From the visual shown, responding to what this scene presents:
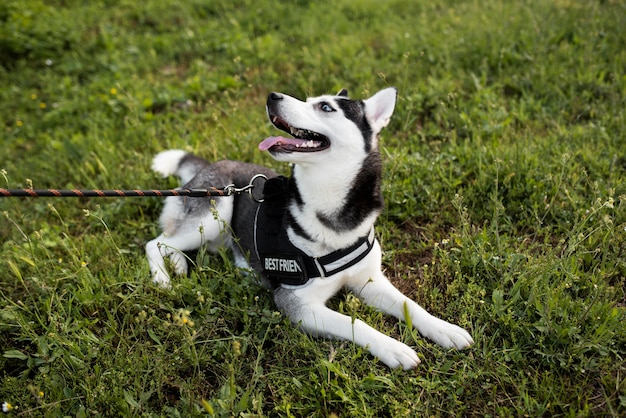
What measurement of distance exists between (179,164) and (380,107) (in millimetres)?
1865

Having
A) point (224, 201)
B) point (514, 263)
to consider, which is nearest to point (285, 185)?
point (224, 201)

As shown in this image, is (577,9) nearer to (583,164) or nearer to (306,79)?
(583,164)

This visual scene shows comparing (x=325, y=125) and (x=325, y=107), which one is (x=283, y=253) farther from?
(x=325, y=107)

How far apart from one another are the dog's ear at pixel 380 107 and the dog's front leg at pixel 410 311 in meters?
0.92

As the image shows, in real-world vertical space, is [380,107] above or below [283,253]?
above

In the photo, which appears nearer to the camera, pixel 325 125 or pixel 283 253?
pixel 325 125

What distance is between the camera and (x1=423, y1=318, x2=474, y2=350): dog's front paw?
262 centimetres

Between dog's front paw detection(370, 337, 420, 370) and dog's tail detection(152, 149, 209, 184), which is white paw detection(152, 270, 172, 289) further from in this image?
dog's front paw detection(370, 337, 420, 370)

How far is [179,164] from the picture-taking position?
13.1ft

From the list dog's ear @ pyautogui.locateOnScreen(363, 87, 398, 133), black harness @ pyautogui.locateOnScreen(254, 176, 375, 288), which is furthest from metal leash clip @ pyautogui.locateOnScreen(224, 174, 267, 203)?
dog's ear @ pyautogui.locateOnScreen(363, 87, 398, 133)

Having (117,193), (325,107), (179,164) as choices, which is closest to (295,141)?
(325,107)

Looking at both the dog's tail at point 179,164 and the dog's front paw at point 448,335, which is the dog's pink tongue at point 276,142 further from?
the dog's tail at point 179,164

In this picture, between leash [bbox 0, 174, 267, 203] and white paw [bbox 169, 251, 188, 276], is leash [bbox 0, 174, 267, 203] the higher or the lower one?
the higher one

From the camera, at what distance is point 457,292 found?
9.65ft
